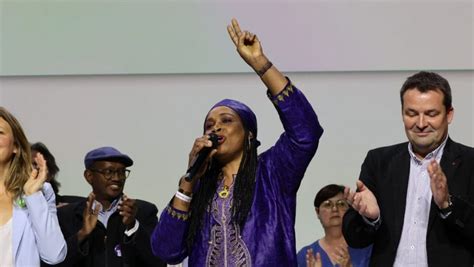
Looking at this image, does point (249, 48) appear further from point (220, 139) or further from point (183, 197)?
point (183, 197)

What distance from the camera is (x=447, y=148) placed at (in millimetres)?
4223

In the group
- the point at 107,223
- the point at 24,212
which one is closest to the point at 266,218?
the point at 24,212

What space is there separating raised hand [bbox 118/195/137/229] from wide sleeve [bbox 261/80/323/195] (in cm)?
147

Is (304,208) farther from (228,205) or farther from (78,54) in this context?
(228,205)

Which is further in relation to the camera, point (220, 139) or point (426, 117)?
point (220, 139)

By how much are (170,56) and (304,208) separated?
3.93 ft

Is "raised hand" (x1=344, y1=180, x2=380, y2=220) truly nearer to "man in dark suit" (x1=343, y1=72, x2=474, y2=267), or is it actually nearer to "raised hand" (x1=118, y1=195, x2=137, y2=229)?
"man in dark suit" (x1=343, y1=72, x2=474, y2=267)

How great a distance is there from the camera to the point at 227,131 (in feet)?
14.0

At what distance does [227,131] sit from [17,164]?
939 millimetres

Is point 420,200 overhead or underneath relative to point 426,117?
underneath

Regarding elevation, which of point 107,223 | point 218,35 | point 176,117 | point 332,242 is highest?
point 218,35

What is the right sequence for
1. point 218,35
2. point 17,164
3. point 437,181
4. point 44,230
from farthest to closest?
1. point 218,35
2. point 17,164
3. point 44,230
4. point 437,181

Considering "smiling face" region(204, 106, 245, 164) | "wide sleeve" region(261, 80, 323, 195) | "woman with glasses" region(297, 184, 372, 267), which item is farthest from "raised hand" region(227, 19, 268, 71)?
"woman with glasses" region(297, 184, 372, 267)

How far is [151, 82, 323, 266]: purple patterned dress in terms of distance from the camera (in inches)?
161
